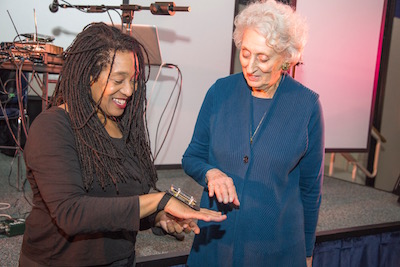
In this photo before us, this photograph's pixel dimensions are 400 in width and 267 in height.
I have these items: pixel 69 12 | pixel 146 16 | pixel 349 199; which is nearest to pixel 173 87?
pixel 146 16

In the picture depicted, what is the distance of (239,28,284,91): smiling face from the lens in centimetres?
160

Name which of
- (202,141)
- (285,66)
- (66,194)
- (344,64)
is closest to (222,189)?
(202,141)

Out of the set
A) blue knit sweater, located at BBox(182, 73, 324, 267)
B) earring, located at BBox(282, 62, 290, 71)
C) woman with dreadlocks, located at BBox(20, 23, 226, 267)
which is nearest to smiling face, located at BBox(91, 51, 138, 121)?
woman with dreadlocks, located at BBox(20, 23, 226, 267)

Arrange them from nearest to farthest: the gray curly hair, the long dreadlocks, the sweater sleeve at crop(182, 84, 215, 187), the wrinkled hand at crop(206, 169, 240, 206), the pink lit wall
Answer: the long dreadlocks < the wrinkled hand at crop(206, 169, 240, 206) < the gray curly hair < the sweater sleeve at crop(182, 84, 215, 187) < the pink lit wall

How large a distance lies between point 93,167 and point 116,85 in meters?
0.29

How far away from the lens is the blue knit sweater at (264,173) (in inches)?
62.9

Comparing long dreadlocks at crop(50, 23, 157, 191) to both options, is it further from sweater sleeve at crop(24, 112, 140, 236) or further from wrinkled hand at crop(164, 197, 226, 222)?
wrinkled hand at crop(164, 197, 226, 222)

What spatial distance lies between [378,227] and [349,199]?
112 cm

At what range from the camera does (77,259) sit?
1226 mm

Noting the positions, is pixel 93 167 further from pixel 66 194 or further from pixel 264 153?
pixel 264 153

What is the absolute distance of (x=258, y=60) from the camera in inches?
64.2

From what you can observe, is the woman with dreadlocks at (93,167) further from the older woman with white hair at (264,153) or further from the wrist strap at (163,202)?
the older woman with white hair at (264,153)

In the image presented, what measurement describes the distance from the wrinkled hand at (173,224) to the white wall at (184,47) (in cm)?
251

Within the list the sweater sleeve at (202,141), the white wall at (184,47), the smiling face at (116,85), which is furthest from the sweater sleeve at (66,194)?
the white wall at (184,47)
